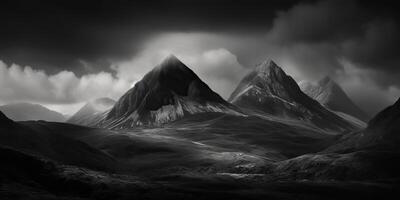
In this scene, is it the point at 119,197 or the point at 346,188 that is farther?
the point at 346,188

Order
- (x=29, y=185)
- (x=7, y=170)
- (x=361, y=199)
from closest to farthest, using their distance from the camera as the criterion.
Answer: (x=361, y=199), (x=29, y=185), (x=7, y=170)

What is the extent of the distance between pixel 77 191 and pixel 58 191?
663cm

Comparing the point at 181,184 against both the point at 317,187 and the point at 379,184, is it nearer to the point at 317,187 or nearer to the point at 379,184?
the point at 317,187

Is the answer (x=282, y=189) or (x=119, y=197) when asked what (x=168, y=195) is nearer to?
(x=119, y=197)

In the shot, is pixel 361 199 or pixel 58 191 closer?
pixel 361 199

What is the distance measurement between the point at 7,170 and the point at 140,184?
49.1 meters

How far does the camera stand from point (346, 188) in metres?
183

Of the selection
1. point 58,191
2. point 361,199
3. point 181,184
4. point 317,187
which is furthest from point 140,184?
point 361,199

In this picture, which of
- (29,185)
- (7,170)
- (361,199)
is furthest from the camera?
(7,170)

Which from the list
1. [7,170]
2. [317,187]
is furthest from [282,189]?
[7,170]

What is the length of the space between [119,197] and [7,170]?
49.4 metres

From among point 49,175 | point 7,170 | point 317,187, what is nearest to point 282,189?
point 317,187

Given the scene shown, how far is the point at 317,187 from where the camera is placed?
18412cm

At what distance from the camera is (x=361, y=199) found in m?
166
